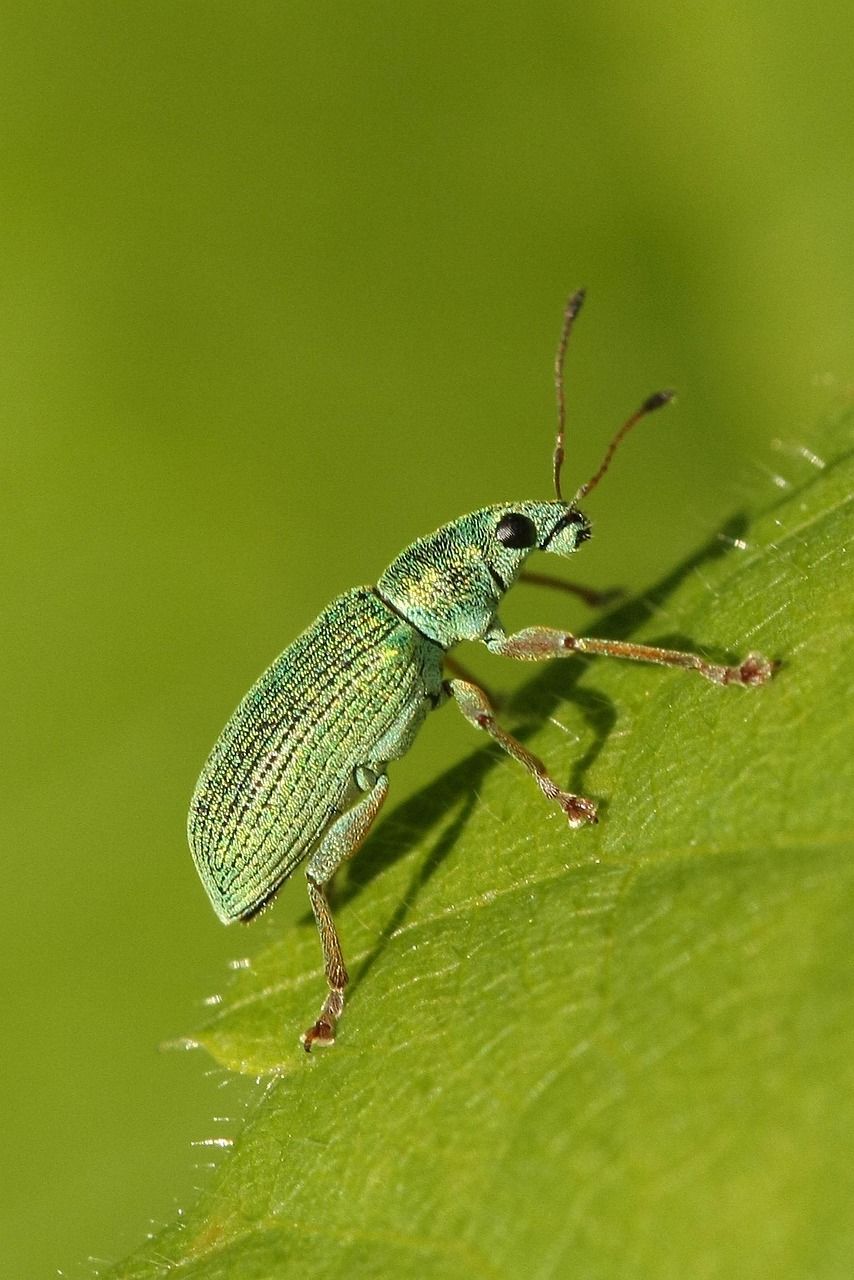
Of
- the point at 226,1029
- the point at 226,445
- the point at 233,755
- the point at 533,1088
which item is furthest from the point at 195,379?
the point at 533,1088

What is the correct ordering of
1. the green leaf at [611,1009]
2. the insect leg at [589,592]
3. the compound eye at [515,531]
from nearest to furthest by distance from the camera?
the green leaf at [611,1009], the compound eye at [515,531], the insect leg at [589,592]

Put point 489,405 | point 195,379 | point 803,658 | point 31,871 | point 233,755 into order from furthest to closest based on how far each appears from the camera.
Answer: point 489,405 < point 195,379 < point 31,871 < point 233,755 < point 803,658

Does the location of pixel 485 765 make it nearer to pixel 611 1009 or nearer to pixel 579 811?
pixel 579 811

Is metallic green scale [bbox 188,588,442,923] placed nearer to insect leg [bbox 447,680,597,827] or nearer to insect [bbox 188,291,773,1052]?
insect [bbox 188,291,773,1052]

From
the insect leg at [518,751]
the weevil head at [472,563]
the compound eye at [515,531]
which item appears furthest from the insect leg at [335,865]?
the compound eye at [515,531]

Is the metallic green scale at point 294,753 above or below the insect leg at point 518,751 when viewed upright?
above


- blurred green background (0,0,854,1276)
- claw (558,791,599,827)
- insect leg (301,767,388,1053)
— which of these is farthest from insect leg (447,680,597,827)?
blurred green background (0,0,854,1276)

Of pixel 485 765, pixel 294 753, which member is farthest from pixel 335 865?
pixel 485 765

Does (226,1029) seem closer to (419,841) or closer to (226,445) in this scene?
(419,841)

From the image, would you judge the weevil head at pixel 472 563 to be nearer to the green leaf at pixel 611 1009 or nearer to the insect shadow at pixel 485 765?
the insect shadow at pixel 485 765
